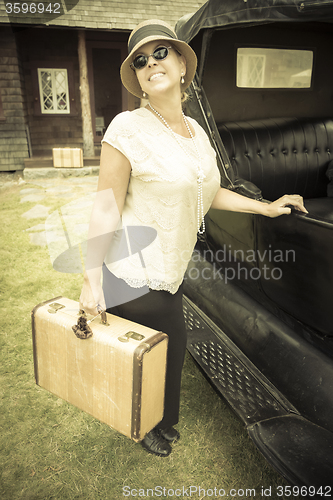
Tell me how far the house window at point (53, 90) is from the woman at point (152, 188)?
8.61 m

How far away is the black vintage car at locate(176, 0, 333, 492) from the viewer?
5.07 ft

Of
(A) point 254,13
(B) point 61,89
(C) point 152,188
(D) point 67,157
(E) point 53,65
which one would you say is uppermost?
(E) point 53,65

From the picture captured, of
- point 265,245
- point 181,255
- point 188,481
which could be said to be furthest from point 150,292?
point 188,481

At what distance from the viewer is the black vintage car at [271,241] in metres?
1.54

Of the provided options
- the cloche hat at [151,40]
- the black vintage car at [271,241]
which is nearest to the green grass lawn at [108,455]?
the black vintage car at [271,241]

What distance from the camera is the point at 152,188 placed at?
4.54ft

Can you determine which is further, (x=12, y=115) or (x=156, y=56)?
(x=12, y=115)

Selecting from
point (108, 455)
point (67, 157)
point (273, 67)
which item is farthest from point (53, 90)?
point (108, 455)

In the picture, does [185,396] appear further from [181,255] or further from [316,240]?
[316,240]

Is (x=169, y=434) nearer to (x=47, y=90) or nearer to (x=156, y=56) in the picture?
(x=156, y=56)

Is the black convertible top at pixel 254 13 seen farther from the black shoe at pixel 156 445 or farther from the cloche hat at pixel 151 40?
the black shoe at pixel 156 445

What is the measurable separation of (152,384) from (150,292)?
1.23 feet

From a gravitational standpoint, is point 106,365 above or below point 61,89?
below

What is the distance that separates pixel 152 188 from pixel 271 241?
82 centimetres
